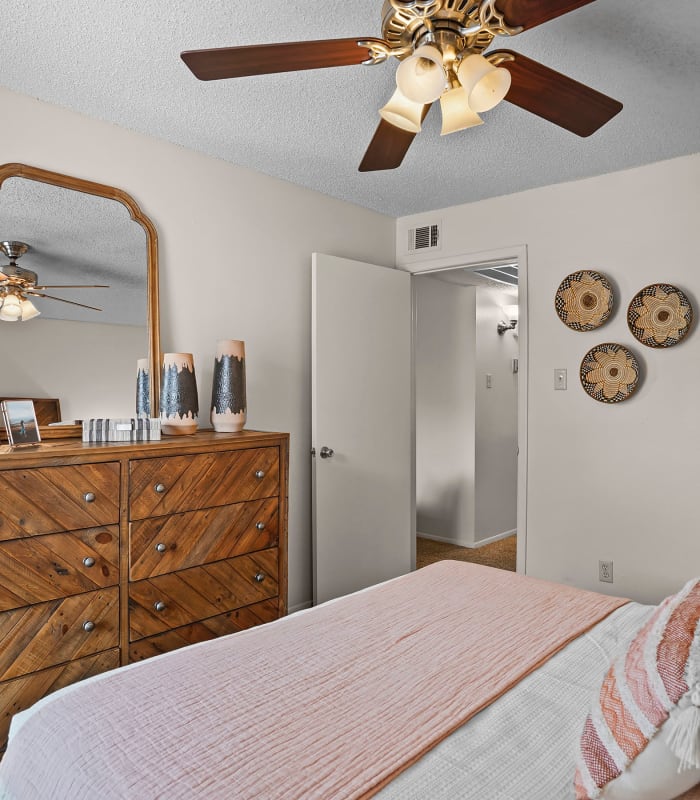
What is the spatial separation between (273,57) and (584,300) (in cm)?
234

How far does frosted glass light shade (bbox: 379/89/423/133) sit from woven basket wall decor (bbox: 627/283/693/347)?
1861 mm

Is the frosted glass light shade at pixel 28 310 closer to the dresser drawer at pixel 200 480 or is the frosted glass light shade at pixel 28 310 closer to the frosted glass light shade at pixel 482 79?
the dresser drawer at pixel 200 480

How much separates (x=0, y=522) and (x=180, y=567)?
674 millimetres

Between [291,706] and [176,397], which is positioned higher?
[176,397]

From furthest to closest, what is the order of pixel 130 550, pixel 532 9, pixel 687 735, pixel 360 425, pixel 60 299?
pixel 360 425
pixel 60 299
pixel 130 550
pixel 532 9
pixel 687 735

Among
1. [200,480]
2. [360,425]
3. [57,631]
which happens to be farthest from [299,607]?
[57,631]

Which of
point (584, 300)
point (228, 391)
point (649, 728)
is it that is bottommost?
point (649, 728)

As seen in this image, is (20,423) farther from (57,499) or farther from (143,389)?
(143,389)

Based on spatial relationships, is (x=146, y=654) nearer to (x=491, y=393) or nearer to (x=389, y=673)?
(x=389, y=673)

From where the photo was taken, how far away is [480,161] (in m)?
3.12

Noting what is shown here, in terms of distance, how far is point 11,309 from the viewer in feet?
7.89

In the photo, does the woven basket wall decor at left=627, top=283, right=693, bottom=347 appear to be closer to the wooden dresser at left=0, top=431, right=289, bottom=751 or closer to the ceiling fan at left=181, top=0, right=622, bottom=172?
the ceiling fan at left=181, top=0, right=622, bottom=172

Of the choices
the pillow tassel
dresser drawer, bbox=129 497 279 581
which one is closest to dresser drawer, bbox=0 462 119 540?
dresser drawer, bbox=129 497 279 581

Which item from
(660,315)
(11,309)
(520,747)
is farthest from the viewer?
(660,315)
